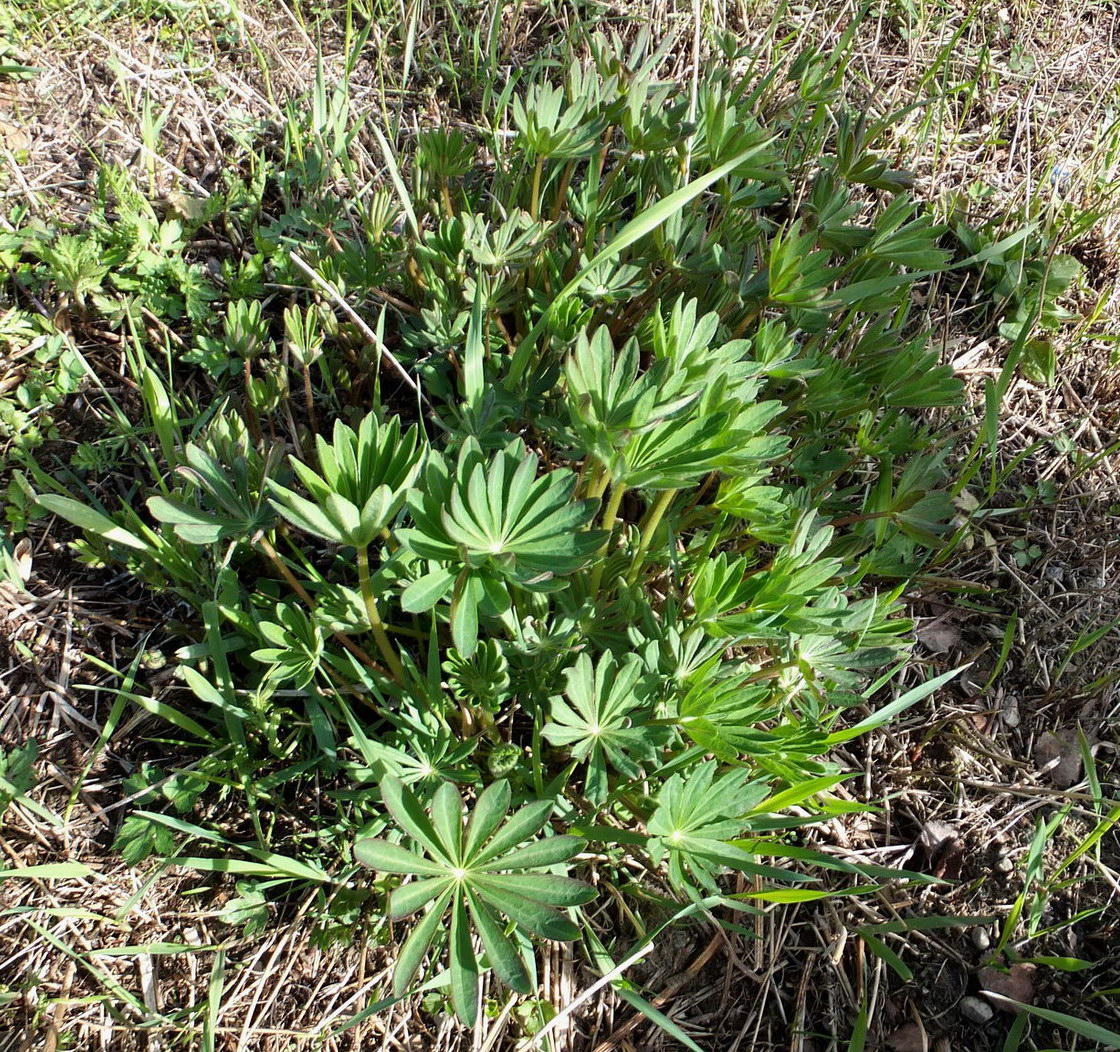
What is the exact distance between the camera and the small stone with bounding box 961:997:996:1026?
2137 mm

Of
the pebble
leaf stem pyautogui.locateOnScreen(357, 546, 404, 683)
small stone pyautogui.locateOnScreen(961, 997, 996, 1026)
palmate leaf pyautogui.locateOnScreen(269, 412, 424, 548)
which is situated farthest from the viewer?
the pebble

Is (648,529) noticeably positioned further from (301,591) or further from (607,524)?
(301,591)

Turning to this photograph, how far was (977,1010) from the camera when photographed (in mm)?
2139

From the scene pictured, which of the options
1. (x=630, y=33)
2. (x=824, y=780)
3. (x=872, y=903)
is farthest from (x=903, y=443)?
(x=630, y=33)

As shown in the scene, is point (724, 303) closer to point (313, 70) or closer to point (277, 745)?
point (277, 745)

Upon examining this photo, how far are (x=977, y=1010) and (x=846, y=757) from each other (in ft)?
2.15

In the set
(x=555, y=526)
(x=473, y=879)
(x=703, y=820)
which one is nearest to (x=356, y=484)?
(x=555, y=526)

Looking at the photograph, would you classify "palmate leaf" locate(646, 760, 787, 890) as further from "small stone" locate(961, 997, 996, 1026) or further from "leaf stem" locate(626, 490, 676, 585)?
"small stone" locate(961, 997, 996, 1026)

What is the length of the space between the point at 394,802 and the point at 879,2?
12.3 feet

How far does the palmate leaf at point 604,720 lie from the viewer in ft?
5.95

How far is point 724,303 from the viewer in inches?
89.4

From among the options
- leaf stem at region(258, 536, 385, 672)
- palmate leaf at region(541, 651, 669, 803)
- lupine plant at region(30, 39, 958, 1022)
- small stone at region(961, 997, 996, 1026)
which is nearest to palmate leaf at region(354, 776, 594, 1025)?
lupine plant at region(30, 39, 958, 1022)

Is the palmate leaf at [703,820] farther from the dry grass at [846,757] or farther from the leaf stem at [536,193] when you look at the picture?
the leaf stem at [536,193]

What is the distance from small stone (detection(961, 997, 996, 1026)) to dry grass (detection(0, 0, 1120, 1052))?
14 millimetres
